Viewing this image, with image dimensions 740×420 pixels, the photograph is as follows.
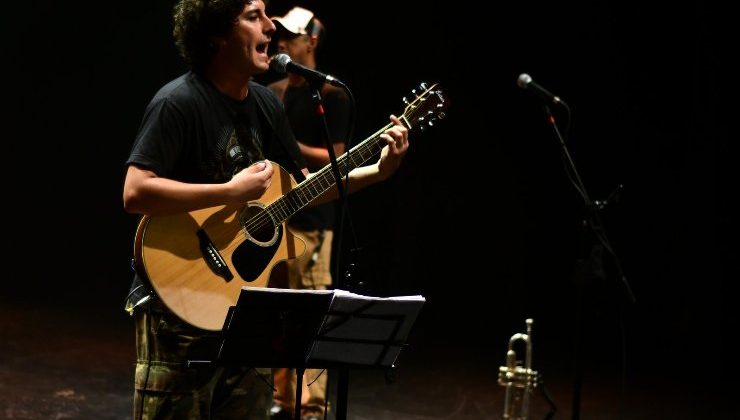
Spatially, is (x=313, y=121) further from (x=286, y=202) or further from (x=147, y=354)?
(x=147, y=354)

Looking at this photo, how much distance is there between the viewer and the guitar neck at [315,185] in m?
3.38

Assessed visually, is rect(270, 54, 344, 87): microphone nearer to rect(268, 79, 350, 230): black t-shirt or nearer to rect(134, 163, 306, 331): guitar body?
rect(134, 163, 306, 331): guitar body

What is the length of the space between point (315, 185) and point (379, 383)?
312cm

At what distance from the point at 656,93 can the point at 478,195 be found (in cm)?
169

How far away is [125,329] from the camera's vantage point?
7.36 metres

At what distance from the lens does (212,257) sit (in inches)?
126

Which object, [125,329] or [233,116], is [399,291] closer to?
[125,329]

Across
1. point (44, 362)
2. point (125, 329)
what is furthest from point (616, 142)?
point (44, 362)

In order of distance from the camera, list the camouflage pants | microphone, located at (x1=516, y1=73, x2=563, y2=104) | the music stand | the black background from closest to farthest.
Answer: the music stand, the camouflage pants, microphone, located at (x1=516, y1=73, x2=563, y2=104), the black background

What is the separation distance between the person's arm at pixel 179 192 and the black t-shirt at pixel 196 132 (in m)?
0.05

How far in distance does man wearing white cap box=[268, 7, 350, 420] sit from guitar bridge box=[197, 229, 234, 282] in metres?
1.81

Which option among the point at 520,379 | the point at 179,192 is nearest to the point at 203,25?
the point at 179,192

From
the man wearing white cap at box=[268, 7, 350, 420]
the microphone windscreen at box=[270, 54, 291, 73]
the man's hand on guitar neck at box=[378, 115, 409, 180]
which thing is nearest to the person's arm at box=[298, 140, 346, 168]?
the man wearing white cap at box=[268, 7, 350, 420]

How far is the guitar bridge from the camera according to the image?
3199mm
